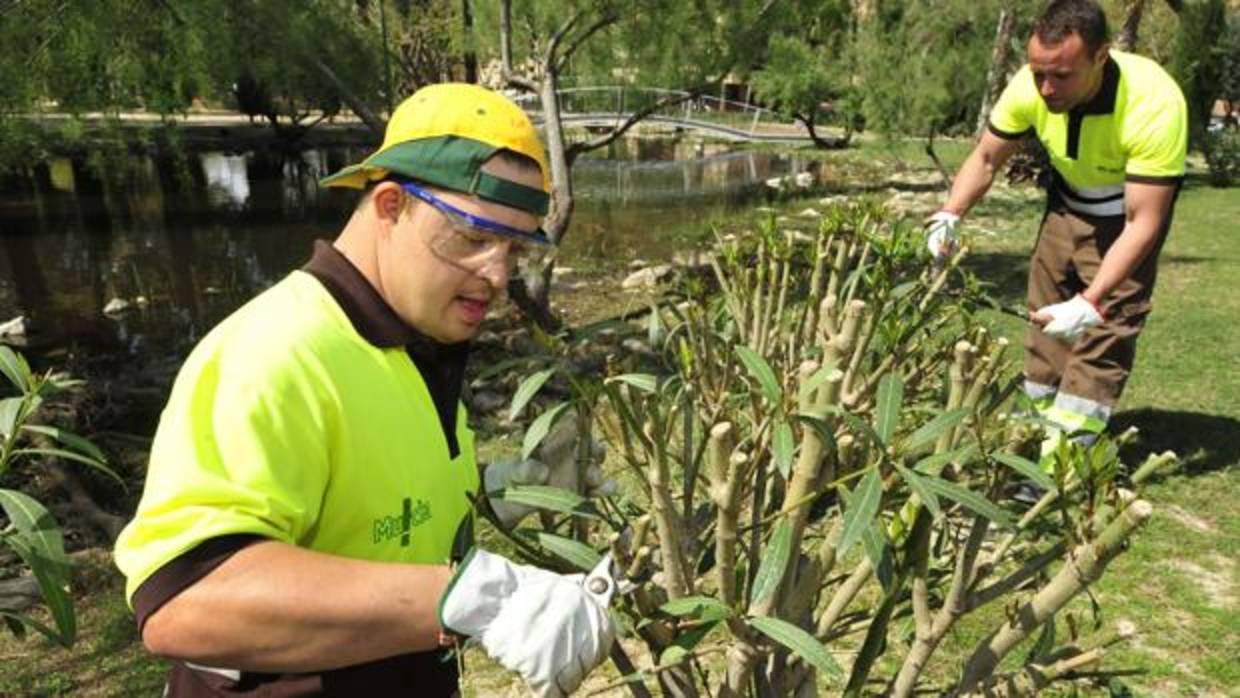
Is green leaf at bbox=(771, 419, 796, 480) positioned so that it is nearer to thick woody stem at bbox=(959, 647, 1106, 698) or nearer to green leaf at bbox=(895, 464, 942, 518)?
green leaf at bbox=(895, 464, 942, 518)

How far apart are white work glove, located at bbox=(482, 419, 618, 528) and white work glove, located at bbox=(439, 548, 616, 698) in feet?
1.02

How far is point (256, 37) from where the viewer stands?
9070mm

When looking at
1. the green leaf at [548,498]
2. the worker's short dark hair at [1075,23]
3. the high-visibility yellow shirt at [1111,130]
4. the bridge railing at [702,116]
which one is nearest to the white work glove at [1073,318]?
the high-visibility yellow shirt at [1111,130]

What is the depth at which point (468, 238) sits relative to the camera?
1.43 meters

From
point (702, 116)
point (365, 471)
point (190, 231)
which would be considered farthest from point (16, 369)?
point (702, 116)

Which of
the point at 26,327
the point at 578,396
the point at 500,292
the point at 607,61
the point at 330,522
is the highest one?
the point at 607,61

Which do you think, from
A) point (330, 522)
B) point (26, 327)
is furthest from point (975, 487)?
point (26, 327)

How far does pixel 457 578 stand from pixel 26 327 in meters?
11.0

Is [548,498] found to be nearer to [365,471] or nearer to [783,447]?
[365,471]

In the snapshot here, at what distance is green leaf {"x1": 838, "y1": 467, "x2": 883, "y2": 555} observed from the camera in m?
1.24

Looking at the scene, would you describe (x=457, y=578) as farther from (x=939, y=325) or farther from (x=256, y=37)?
(x=256, y=37)

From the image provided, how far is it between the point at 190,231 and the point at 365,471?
16950 millimetres

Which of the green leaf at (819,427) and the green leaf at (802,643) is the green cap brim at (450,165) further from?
the green leaf at (802,643)

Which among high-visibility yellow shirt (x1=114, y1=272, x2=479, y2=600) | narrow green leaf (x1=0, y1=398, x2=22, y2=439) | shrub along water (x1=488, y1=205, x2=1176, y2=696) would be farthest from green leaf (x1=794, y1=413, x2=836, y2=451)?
narrow green leaf (x1=0, y1=398, x2=22, y2=439)
